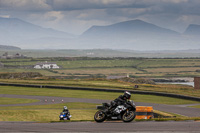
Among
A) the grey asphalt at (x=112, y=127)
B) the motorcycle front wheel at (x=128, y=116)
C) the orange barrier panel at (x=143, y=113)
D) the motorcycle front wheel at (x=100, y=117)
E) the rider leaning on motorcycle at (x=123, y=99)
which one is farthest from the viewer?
the orange barrier panel at (x=143, y=113)

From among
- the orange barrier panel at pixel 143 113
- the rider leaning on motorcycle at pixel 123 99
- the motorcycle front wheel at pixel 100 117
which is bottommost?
the orange barrier panel at pixel 143 113

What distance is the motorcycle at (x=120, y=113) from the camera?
24094 millimetres

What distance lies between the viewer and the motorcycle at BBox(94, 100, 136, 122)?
2409 cm

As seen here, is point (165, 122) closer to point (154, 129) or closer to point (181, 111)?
point (154, 129)

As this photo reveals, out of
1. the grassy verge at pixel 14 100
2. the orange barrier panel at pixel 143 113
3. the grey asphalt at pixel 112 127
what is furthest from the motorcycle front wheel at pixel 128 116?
the grassy verge at pixel 14 100

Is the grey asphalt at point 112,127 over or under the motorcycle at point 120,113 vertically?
under

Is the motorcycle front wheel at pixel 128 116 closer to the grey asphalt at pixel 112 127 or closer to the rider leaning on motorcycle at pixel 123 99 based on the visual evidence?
the grey asphalt at pixel 112 127

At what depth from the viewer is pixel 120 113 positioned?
24.3 meters

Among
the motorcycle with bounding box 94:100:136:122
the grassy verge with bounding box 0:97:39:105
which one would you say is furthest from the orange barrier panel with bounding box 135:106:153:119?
the grassy verge with bounding box 0:97:39:105

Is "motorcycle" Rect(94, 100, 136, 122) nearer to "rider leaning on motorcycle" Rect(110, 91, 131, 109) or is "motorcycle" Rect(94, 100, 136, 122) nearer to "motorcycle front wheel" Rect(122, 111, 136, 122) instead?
"motorcycle front wheel" Rect(122, 111, 136, 122)

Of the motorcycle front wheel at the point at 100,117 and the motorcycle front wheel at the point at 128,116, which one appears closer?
the motorcycle front wheel at the point at 128,116

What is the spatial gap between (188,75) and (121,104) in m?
170

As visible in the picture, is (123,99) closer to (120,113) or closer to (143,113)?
(120,113)

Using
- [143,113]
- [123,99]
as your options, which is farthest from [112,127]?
[143,113]
